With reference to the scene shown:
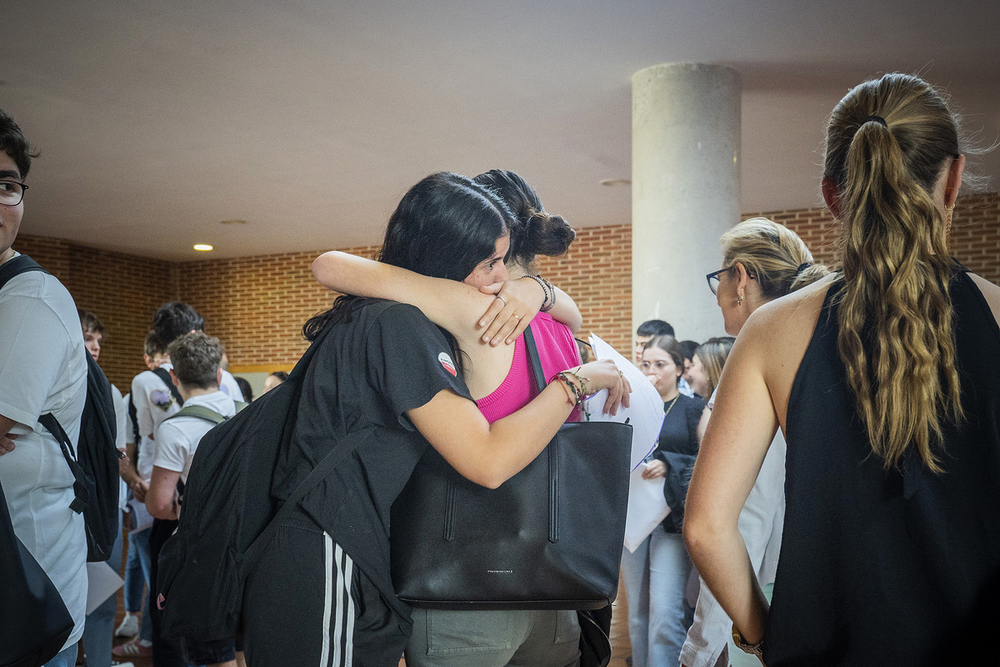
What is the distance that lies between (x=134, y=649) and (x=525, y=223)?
4.15m

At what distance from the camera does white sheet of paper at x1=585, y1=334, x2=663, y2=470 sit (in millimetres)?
1724

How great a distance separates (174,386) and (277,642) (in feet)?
11.2

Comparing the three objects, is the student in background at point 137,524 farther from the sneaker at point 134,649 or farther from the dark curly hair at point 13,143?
the dark curly hair at point 13,143

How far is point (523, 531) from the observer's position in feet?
4.51

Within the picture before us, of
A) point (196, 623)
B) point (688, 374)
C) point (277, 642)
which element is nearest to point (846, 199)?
point (277, 642)

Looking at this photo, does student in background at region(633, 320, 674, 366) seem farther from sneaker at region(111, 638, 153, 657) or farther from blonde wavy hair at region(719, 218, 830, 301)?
sneaker at region(111, 638, 153, 657)

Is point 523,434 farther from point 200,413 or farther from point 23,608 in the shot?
point 200,413

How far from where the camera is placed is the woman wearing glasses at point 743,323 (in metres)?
2.07

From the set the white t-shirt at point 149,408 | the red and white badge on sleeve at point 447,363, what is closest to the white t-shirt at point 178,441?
the white t-shirt at point 149,408

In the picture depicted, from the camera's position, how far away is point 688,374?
4.49m

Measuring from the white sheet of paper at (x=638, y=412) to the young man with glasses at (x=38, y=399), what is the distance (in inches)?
47.4

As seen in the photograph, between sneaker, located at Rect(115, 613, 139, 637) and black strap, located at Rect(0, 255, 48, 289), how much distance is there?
12.5ft

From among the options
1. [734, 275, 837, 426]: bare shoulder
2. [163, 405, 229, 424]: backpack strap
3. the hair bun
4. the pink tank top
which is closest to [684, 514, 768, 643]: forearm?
[734, 275, 837, 426]: bare shoulder

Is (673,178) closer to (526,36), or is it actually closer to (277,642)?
(526,36)
